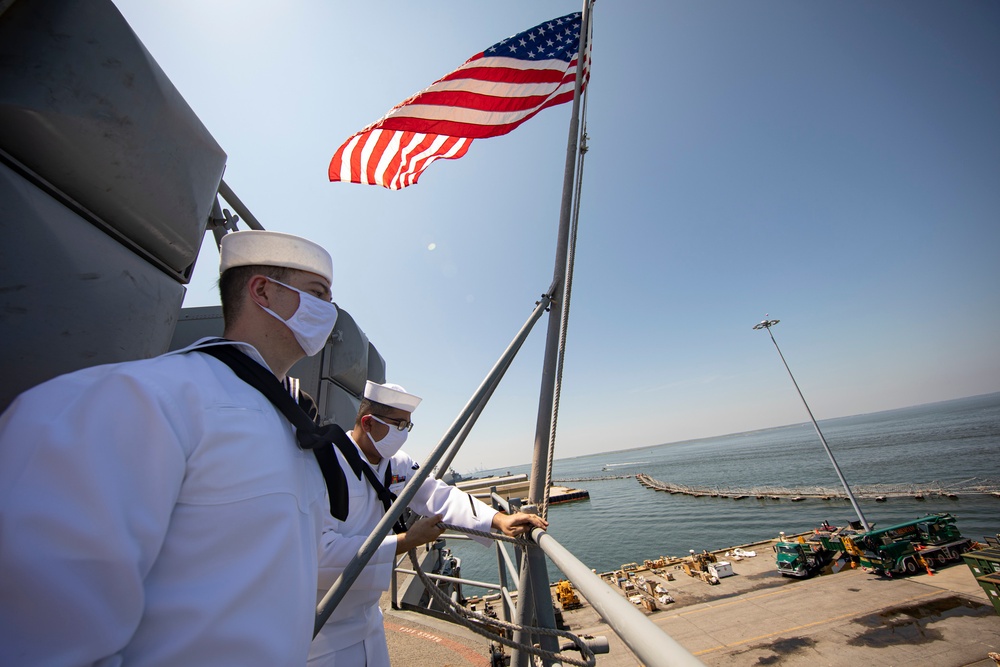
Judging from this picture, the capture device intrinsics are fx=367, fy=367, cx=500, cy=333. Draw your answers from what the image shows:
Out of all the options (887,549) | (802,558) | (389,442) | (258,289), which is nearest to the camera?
(258,289)

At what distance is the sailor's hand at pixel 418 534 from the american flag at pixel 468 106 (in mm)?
3360

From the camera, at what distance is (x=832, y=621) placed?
1340cm

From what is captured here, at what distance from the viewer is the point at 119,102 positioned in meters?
1.57

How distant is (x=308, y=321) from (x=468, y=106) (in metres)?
3.23

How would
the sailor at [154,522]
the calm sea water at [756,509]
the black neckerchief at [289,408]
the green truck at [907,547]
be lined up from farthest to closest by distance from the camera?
the calm sea water at [756,509] < the green truck at [907,547] < the black neckerchief at [289,408] < the sailor at [154,522]

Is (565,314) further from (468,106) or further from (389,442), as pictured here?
(468,106)

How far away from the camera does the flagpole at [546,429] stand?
220 cm

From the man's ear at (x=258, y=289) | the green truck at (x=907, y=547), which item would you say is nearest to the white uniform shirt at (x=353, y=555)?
the man's ear at (x=258, y=289)

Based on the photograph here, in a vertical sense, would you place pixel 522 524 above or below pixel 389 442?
below

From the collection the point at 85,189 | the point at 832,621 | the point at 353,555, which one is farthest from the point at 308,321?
the point at 832,621

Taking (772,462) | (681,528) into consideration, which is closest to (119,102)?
(681,528)

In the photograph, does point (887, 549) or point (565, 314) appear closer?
point (565, 314)

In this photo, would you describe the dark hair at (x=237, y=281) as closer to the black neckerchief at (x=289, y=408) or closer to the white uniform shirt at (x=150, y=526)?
the black neckerchief at (x=289, y=408)

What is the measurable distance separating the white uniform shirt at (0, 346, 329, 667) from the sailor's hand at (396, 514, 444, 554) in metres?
1.25
